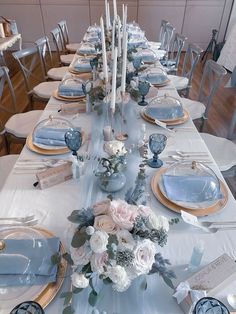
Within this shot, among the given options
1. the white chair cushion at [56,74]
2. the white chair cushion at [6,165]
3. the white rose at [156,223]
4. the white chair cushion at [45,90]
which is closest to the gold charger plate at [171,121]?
the white chair cushion at [6,165]

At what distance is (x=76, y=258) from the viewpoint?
0.62 metres

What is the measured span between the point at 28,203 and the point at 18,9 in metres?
5.78

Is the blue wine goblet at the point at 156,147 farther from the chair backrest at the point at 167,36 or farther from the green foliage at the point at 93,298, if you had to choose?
the chair backrest at the point at 167,36

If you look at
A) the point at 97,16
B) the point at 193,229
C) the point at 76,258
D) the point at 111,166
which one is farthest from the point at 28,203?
the point at 97,16

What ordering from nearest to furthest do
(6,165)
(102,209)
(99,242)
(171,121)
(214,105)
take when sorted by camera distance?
(99,242)
(102,209)
(171,121)
(6,165)
(214,105)

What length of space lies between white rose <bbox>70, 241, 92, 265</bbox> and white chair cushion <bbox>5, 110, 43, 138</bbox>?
4.79ft

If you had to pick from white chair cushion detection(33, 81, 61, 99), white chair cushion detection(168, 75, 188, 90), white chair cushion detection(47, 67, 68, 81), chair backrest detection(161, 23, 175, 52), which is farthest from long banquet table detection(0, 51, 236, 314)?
chair backrest detection(161, 23, 175, 52)

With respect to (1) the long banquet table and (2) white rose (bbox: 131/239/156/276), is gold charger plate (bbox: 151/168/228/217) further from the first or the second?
(2) white rose (bbox: 131/239/156/276)

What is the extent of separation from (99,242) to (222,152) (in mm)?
1431

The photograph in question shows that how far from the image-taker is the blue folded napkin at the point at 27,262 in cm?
72

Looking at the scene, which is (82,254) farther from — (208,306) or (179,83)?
(179,83)

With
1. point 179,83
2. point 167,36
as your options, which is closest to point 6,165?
point 179,83

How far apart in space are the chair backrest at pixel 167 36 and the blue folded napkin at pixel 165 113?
2560 mm

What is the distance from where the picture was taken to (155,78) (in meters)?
2.10
